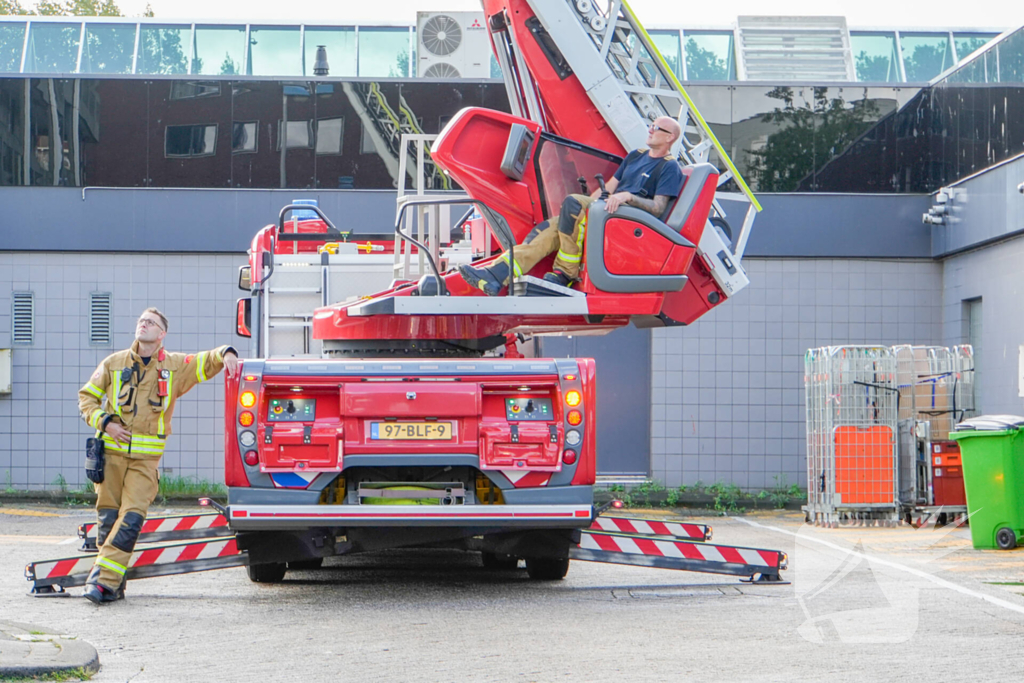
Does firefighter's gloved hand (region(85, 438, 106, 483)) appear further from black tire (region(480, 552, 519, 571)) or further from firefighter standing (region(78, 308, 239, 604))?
black tire (region(480, 552, 519, 571))

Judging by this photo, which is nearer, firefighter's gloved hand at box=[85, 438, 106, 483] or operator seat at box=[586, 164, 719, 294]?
operator seat at box=[586, 164, 719, 294]

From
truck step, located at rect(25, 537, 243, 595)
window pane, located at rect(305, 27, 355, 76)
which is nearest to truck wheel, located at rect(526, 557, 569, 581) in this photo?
truck step, located at rect(25, 537, 243, 595)

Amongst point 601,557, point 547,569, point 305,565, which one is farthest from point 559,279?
point 305,565

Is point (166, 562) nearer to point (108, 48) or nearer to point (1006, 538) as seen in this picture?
point (1006, 538)

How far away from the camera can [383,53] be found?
17.9 metres

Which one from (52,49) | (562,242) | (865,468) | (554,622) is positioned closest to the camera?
(554,622)

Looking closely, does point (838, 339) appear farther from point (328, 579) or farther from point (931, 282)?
point (328, 579)

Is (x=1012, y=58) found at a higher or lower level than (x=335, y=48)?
lower

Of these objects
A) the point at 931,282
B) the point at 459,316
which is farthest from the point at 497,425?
the point at 931,282

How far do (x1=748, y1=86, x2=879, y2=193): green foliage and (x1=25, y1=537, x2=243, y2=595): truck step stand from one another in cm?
1046

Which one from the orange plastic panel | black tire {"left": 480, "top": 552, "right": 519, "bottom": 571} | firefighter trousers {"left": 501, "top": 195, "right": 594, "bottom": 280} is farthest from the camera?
the orange plastic panel

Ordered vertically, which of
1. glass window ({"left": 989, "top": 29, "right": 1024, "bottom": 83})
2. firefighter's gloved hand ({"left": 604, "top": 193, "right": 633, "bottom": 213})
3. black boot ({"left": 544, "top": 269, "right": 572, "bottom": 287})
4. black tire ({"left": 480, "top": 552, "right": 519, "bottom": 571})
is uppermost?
glass window ({"left": 989, "top": 29, "right": 1024, "bottom": 83})

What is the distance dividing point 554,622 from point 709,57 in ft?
39.8

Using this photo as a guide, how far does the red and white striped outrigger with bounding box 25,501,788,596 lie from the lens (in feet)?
28.3
